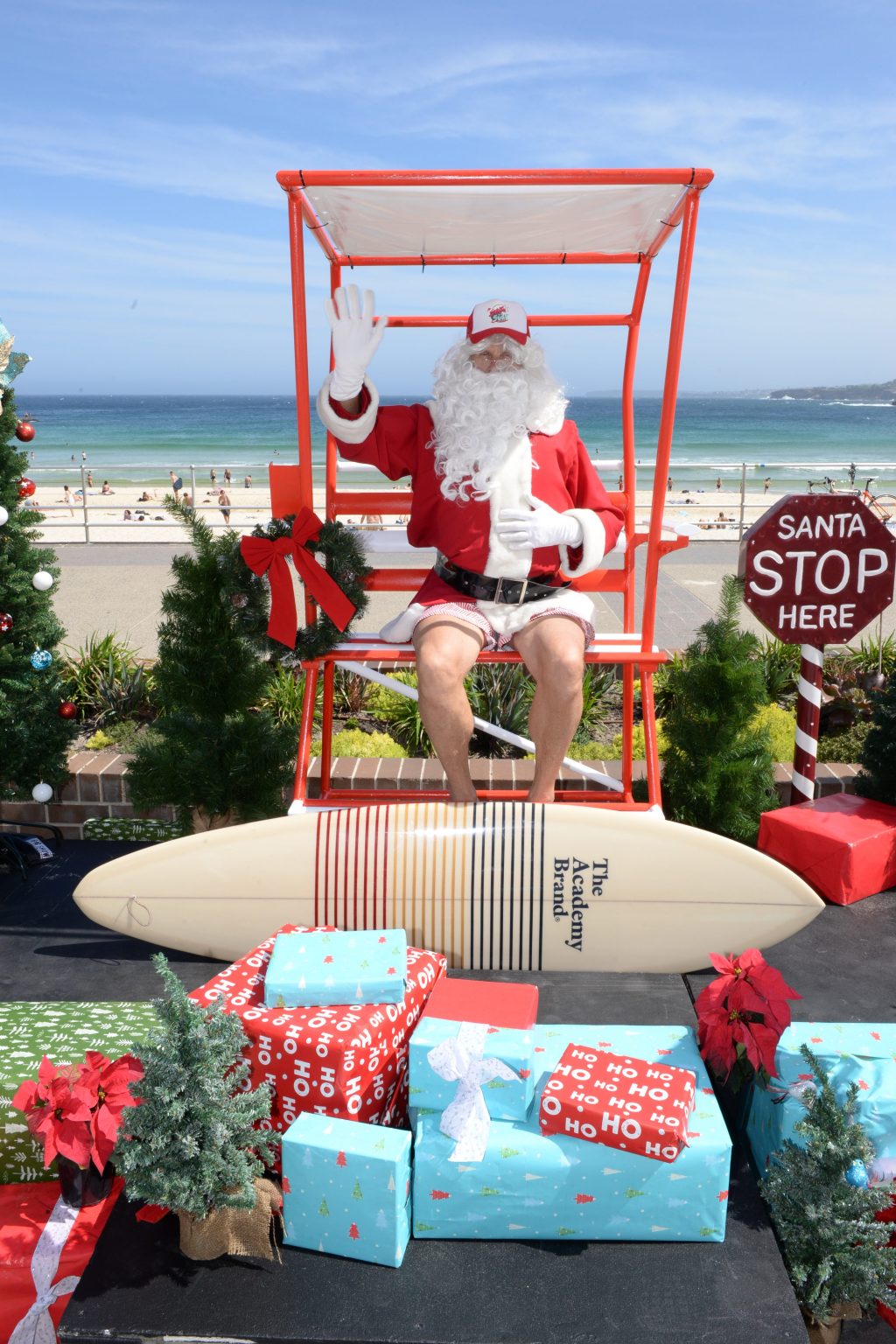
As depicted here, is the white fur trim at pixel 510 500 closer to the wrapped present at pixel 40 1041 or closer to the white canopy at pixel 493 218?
the white canopy at pixel 493 218

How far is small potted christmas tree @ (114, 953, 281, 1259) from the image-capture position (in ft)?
5.76

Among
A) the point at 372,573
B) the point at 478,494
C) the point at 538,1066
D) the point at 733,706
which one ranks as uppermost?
the point at 478,494

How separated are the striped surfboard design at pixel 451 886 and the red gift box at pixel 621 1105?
788 mm

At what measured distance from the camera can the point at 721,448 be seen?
39.9m

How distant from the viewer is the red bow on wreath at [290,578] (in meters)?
3.24

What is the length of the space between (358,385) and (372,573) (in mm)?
632

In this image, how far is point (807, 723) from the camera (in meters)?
3.49

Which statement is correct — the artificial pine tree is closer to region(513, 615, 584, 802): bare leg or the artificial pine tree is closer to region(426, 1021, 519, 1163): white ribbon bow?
region(513, 615, 584, 802): bare leg

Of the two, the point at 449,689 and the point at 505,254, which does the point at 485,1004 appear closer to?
the point at 449,689

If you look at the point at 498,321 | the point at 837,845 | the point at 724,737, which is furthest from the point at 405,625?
the point at 837,845

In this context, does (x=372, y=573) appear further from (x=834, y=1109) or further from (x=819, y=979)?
(x=834, y=1109)

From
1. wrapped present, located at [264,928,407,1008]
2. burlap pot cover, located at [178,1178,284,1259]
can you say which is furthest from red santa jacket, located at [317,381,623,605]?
burlap pot cover, located at [178,1178,284,1259]

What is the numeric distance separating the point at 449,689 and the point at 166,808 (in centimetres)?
134

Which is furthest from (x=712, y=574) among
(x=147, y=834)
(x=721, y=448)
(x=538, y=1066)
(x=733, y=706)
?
(x=721, y=448)
